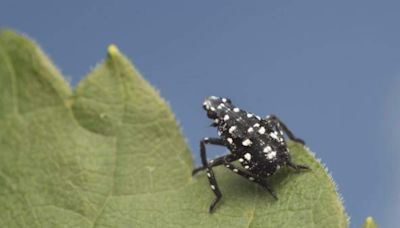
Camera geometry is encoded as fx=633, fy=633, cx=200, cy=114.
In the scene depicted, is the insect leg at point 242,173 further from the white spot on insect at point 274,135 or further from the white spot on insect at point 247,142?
the white spot on insect at point 274,135

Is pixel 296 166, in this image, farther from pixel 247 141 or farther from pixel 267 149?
pixel 247 141

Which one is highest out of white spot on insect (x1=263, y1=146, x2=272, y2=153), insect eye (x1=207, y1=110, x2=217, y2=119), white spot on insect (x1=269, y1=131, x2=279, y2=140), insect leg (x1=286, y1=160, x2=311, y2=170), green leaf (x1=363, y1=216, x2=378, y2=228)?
insect eye (x1=207, y1=110, x2=217, y2=119)

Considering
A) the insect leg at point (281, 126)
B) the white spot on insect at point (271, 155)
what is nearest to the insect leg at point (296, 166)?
the white spot on insect at point (271, 155)

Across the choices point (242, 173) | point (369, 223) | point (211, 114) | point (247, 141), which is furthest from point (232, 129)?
point (369, 223)

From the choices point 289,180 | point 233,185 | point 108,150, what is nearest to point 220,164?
point 233,185

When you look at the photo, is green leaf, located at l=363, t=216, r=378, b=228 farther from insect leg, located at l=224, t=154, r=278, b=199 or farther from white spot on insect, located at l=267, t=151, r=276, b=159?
white spot on insect, located at l=267, t=151, r=276, b=159

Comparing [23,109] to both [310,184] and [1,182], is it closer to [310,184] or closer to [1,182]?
[1,182]

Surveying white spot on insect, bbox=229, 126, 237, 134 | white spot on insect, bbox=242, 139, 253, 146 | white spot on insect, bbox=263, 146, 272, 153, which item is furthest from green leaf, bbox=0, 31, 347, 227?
white spot on insect, bbox=229, 126, 237, 134
